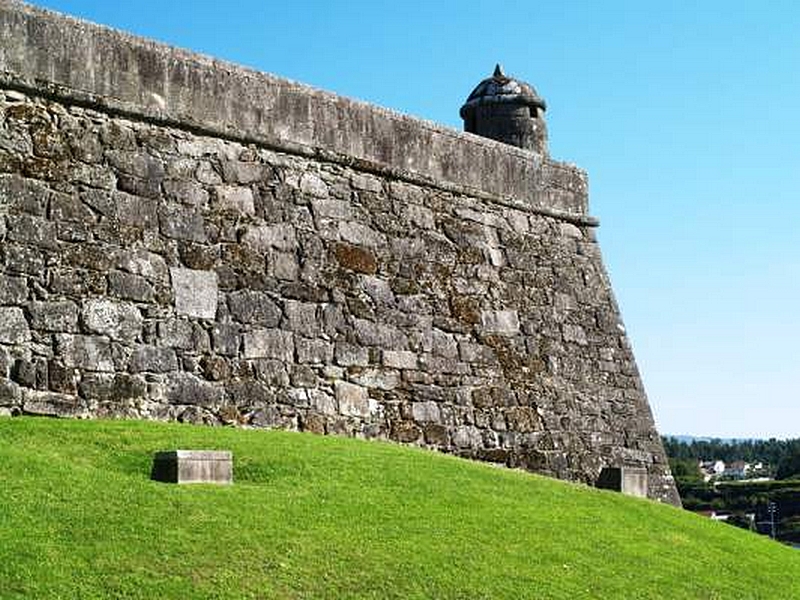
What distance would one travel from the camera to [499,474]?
1083 centimetres

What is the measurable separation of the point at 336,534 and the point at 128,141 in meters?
Answer: 4.86

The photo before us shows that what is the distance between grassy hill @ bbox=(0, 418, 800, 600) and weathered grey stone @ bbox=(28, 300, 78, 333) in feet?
3.17

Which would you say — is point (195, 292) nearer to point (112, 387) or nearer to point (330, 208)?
point (112, 387)

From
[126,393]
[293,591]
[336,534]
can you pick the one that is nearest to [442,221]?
[126,393]

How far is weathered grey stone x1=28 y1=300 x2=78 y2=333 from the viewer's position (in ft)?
32.6

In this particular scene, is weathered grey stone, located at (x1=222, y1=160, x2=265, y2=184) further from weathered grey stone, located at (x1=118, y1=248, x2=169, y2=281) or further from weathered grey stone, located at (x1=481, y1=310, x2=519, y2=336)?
weathered grey stone, located at (x1=481, y1=310, x2=519, y2=336)

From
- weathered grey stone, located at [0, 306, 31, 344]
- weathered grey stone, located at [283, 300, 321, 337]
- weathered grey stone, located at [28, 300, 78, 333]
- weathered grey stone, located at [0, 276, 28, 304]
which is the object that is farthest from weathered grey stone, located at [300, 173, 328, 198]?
weathered grey stone, located at [0, 306, 31, 344]

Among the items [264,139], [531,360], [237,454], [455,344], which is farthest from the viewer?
[531,360]

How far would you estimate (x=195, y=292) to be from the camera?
439 inches

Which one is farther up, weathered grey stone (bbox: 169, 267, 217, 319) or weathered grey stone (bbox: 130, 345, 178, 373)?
weathered grey stone (bbox: 169, 267, 217, 319)

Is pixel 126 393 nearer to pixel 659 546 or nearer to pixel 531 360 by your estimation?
pixel 659 546

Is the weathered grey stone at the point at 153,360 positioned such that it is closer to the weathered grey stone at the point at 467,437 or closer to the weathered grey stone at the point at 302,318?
the weathered grey stone at the point at 302,318

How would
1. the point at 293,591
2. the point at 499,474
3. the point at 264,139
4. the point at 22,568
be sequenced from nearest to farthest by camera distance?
the point at 22,568 → the point at 293,591 → the point at 499,474 → the point at 264,139

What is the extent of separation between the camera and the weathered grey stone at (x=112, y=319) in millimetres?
10266
